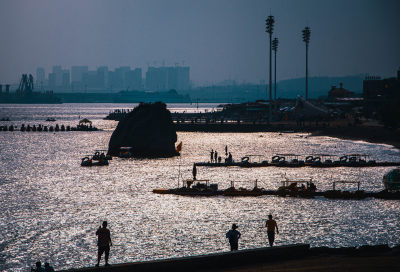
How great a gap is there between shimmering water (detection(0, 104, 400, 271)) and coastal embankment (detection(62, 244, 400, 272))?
6.23 m

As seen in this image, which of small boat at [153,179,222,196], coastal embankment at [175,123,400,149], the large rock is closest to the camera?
small boat at [153,179,222,196]

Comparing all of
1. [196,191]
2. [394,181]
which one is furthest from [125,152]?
[394,181]

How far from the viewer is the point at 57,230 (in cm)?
3278

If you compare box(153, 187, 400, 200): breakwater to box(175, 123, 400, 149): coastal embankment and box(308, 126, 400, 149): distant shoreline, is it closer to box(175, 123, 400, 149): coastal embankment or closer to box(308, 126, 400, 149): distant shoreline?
box(308, 126, 400, 149): distant shoreline

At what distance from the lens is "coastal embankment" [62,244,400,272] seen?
19953mm

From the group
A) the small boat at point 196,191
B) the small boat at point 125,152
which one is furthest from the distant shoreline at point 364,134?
the small boat at point 196,191

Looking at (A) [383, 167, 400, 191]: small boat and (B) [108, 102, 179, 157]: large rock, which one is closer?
(A) [383, 167, 400, 191]: small boat

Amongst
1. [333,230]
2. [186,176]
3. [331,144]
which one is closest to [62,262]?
[333,230]

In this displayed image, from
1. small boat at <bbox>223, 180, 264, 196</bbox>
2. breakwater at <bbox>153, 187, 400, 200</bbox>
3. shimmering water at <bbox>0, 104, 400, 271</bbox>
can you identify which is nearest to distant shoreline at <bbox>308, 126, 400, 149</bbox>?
shimmering water at <bbox>0, 104, 400, 271</bbox>

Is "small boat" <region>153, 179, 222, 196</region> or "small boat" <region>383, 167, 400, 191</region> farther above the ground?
"small boat" <region>383, 167, 400, 191</region>

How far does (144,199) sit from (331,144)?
61346 millimetres

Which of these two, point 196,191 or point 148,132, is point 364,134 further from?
point 196,191

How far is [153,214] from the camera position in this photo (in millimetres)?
37406

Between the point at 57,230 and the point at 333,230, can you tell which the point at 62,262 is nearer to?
the point at 57,230
